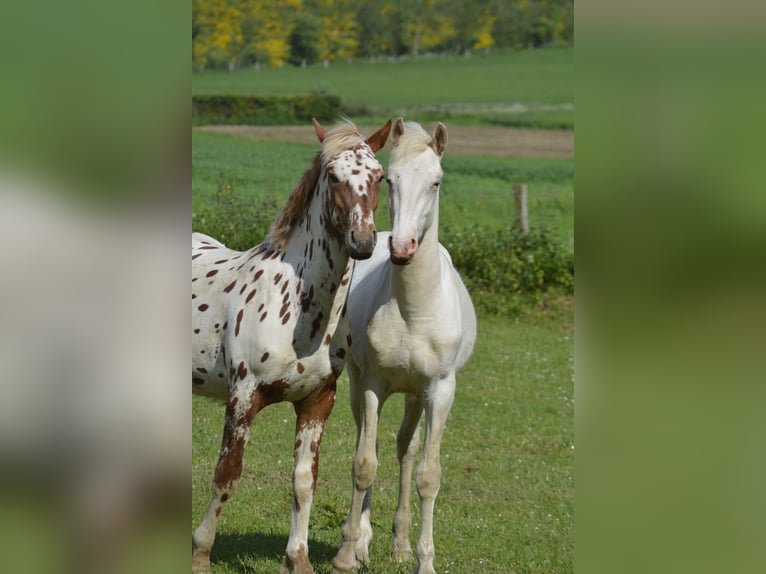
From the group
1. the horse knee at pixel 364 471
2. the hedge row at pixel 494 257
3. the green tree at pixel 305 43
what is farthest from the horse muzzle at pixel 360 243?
the green tree at pixel 305 43

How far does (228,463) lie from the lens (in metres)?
4.64

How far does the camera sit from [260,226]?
14.1 meters

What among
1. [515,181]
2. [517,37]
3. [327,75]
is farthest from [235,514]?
[517,37]

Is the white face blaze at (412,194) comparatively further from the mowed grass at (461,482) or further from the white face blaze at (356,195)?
the mowed grass at (461,482)

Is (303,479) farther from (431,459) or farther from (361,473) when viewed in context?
(431,459)

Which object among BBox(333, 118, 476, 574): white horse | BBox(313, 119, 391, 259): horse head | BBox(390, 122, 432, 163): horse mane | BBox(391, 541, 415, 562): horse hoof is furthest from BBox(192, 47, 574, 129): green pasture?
BBox(313, 119, 391, 259): horse head

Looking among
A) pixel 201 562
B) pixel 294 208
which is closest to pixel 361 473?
pixel 201 562

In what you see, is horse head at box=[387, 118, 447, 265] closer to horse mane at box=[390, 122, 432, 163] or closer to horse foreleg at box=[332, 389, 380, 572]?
horse mane at box=[390, 122, 432, 163]

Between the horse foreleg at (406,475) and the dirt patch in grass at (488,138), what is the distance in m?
21.0

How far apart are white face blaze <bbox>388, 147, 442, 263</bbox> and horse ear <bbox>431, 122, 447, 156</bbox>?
102 mm

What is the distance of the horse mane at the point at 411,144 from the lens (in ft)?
15.5

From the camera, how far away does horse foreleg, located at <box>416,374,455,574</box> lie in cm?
514

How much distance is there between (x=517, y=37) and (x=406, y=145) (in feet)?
146
